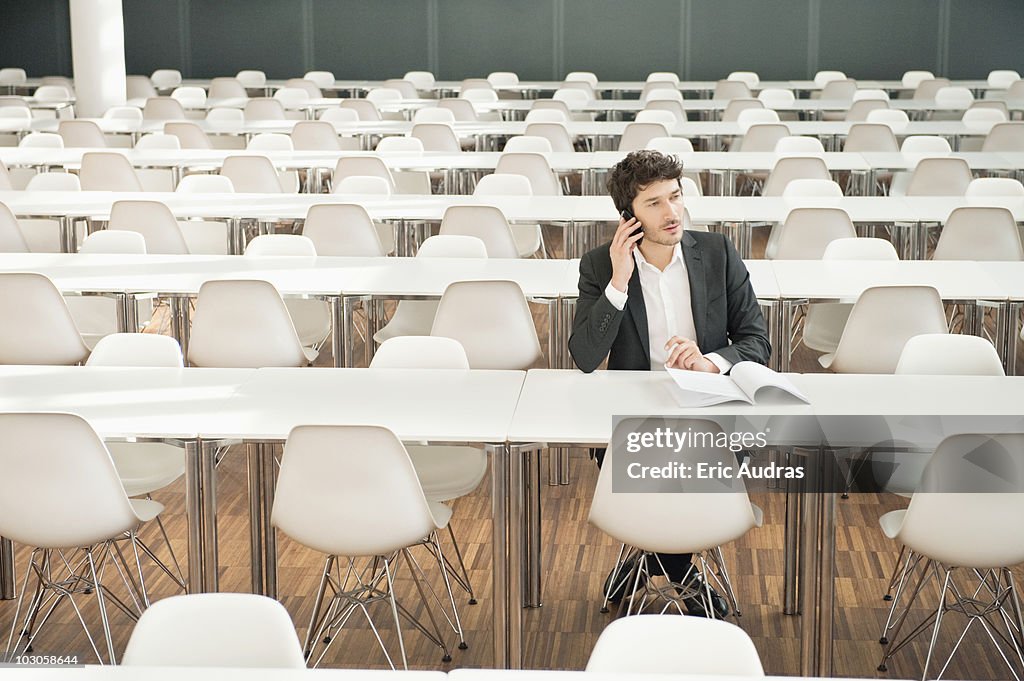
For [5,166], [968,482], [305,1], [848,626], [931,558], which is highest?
[305,1]

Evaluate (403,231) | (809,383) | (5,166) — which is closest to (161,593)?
(809,383)

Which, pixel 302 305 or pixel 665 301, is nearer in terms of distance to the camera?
pixel 665 301

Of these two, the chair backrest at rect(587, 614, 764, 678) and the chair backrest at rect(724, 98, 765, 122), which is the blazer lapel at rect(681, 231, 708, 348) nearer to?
the chair backrest at rect(587, 614, 764, 678)

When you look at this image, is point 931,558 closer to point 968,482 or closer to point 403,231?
point 968,482

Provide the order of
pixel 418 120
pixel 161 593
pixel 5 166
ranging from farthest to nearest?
1. pixel 418 120
2. pixel 5 166
3. pixel 161 593

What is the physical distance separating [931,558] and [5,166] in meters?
7.16

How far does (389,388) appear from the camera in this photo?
3.97 m

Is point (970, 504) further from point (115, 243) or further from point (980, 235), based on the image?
point (115, 243)

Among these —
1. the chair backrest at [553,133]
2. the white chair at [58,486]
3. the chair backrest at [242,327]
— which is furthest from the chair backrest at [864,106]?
the white chair at [58,486]

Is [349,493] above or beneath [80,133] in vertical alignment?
beneath

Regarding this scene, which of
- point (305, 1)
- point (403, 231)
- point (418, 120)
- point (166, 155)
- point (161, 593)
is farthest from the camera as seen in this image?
point (305, 1)

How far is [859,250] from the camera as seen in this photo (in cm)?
586

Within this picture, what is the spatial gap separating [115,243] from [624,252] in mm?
3179

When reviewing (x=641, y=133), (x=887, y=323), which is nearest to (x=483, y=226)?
(x=887, y=323)
